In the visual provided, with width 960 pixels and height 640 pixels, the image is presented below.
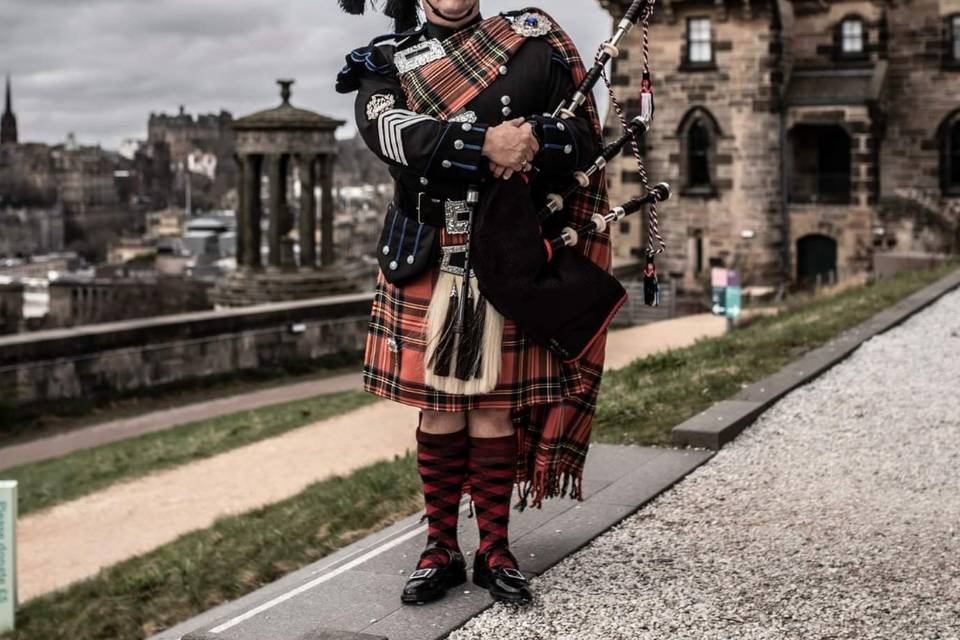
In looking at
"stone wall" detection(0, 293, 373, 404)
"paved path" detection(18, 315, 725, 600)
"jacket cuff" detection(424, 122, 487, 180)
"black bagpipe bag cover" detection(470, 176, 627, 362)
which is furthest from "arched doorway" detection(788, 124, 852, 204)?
"jacket cuff" detection(424, 122, 487, 180)

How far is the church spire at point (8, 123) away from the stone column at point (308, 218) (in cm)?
15114

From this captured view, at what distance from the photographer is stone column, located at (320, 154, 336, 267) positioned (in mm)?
27547

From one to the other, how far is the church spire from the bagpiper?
573 ft

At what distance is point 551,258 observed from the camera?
4383 mm

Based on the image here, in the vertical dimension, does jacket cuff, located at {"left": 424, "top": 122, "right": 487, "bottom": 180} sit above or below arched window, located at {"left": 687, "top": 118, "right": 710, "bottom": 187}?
below

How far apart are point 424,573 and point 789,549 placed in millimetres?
1456

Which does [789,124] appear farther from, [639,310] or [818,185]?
[639,310]

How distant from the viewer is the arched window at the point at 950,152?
31438 mm

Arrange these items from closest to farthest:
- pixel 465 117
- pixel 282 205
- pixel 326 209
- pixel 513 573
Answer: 1. pixel 465 117
2. pixel 513 573
3. pixel 282 205
4. pixel 326 209

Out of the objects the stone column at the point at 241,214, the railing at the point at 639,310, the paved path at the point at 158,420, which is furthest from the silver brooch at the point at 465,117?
the stone column at the point at 241,214

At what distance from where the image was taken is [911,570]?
4.81 m

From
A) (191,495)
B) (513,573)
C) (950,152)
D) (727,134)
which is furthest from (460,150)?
(950,152)

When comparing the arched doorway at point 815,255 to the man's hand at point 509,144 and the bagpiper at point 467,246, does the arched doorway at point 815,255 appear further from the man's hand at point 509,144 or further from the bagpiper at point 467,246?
the man's hand at point 509,144

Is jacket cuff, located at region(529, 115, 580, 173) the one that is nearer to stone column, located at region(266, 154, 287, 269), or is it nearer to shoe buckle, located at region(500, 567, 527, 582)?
shoe buckle, located at region(500, 567, 527, 582)
